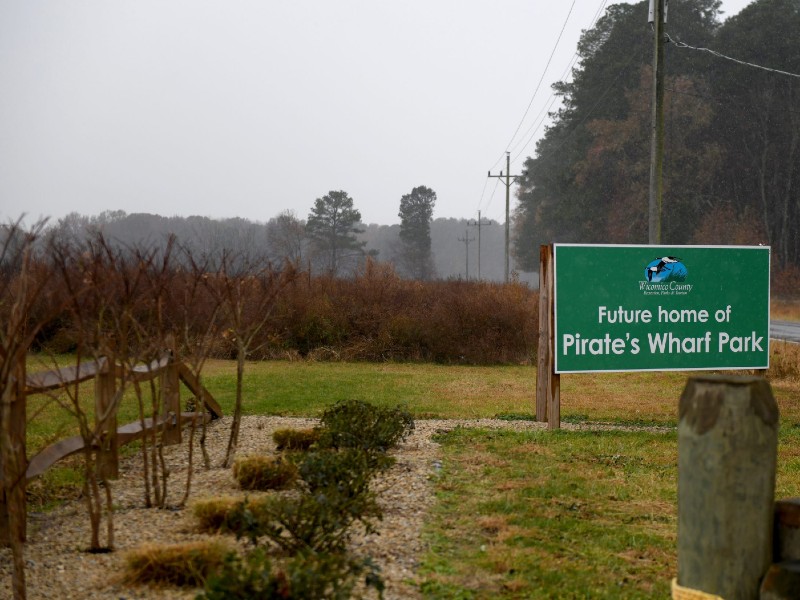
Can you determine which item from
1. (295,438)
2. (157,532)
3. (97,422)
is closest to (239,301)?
(295,438)

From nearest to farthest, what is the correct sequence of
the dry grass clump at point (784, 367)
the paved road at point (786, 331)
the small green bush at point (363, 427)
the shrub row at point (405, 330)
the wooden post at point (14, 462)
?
the wooden post at point (14, 462), the small green bush at point (363, 427), the dry grass clump at point (784, 367), the shrub row at point (405, 330), the paved road at point (786, 331)

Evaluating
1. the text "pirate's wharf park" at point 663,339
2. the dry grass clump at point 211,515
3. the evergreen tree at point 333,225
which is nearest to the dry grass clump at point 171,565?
the dry grass clump at point 211,515

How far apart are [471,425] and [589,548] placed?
5246 millimetres

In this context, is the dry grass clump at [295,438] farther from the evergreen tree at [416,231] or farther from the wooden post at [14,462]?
the evergreen tree at [416,231]

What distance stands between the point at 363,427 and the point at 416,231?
7335cm

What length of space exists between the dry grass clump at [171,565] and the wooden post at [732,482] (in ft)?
8.36

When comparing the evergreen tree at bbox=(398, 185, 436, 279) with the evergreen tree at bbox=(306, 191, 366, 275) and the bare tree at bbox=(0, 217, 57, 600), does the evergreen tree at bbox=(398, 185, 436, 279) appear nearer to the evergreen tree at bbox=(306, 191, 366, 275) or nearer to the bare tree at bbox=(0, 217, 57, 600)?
Answer: the evergreen tree at bbox=(306, 191, 366, 275)

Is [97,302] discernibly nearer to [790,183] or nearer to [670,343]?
[670,343]

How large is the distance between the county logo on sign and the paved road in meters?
14.7

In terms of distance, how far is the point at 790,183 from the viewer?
144ft

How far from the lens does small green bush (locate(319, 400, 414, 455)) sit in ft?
24.0

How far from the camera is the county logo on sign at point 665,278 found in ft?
34.4

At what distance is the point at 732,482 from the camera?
2611mm

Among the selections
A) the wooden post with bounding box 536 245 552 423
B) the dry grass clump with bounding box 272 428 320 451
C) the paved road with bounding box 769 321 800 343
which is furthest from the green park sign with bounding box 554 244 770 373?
the paved road with bounding box 769 321 800 343
